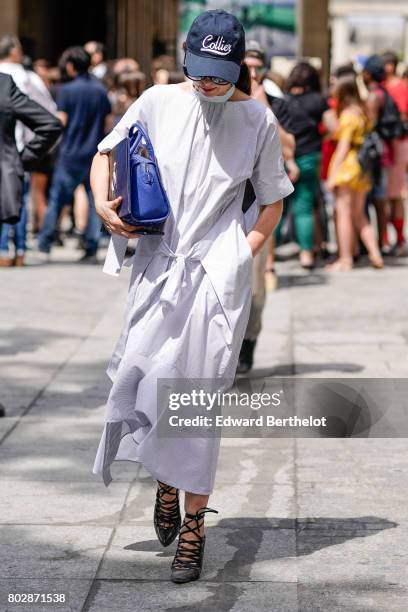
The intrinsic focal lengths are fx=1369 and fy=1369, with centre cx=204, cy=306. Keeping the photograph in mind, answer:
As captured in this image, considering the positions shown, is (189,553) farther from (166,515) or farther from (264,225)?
(264,225)

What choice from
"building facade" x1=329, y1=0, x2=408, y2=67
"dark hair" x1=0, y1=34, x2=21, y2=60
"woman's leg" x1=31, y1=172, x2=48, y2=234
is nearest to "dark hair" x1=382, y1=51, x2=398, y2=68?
"woman's leg" x1=31, y1=172, x2=48, y2=234

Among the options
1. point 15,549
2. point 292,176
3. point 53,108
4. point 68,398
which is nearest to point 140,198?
point 15,549

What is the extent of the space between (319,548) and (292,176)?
5.80 m

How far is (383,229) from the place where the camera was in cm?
1317

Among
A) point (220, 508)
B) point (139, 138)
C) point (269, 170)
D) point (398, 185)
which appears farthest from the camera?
point (398, 185)

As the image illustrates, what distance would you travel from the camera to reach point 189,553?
440 centimetres

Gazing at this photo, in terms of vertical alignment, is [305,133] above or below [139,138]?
below

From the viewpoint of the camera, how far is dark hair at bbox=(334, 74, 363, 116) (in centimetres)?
1154

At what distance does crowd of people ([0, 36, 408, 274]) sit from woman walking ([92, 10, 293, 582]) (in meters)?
6.28

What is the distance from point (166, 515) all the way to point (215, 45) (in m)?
1.56

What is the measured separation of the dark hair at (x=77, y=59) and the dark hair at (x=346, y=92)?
2322 mm

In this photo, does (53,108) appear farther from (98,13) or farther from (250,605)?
(98,13)

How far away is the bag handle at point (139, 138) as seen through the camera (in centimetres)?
436

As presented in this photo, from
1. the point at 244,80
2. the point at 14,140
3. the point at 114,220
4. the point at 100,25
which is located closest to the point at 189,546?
the point at 114,220
